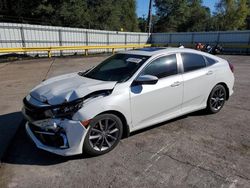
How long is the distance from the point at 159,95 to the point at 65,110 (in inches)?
66.1

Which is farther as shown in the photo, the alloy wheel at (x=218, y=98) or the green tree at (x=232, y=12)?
the green tree at (x=232, y=12)

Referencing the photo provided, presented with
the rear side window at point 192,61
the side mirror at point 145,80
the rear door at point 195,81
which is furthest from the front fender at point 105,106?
the rear side window at point 192,61

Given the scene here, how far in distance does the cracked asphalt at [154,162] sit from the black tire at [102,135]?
13 centimetres

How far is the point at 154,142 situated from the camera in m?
4.09

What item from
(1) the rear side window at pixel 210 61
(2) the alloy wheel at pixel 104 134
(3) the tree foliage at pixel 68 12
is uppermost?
(3) the tree foliage at pixel 68 12

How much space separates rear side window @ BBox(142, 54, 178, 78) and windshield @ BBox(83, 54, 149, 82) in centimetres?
17

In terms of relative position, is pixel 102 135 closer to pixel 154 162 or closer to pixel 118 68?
pixel 154 162

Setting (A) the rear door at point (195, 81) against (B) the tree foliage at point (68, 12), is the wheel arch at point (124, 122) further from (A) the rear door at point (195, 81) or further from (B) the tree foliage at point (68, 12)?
(B) the tree foliage at point (68, 12)

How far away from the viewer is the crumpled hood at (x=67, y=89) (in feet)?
11.6

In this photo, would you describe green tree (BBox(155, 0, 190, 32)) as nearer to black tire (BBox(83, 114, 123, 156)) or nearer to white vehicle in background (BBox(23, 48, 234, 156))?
white vehicle in background (BBox(23, 48, 234, 156))

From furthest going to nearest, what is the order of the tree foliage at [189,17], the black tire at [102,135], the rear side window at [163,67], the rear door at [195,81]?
the tree foliage at [189,17], the rear door at [195,81], the rear side window at [163,67], the black tire at [102,135]

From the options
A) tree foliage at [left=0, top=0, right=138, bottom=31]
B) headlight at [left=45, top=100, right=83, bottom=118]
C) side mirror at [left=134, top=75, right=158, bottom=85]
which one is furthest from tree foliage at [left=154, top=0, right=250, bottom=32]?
headlight at [left=45, top=100, right=83, bottom=118]

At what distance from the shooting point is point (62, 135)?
3318mm

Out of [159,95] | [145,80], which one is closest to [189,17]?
[159,95]
